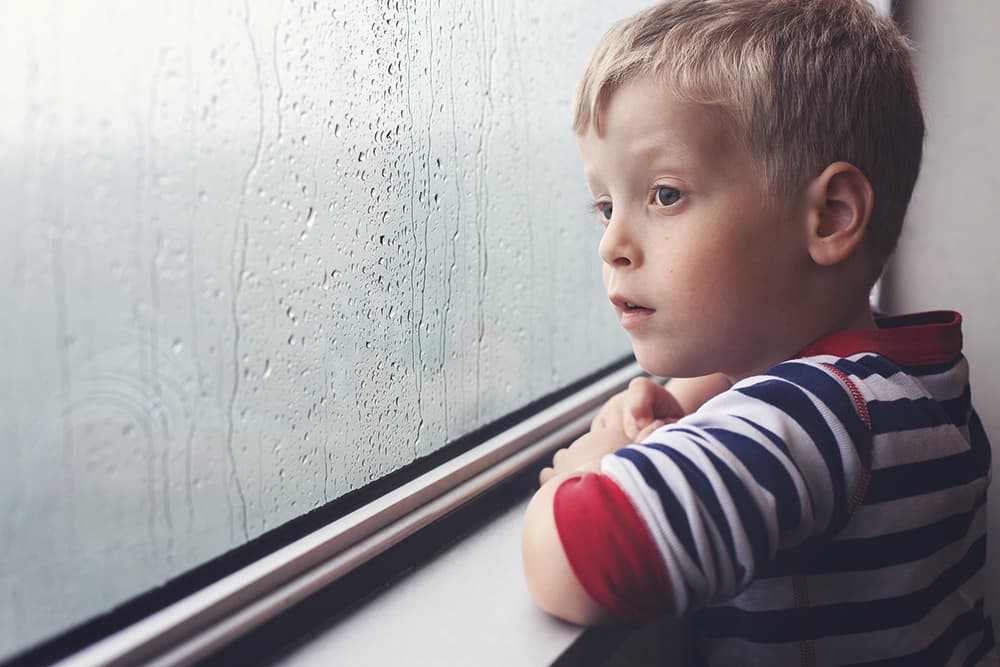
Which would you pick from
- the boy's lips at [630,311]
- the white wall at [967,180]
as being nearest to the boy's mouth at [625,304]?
the boy's lips at [630,311]

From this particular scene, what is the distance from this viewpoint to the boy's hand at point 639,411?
0.81 m

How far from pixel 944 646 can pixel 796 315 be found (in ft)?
1.02

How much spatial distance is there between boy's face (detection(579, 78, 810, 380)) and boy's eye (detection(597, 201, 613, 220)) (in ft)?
0.12

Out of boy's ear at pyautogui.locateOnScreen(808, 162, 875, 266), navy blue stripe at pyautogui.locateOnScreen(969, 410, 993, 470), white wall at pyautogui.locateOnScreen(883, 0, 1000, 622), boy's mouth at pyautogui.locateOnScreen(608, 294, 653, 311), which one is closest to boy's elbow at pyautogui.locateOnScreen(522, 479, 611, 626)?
boy's mouth at pyautogui.locateOnScreen(608, 294, 653, 311)

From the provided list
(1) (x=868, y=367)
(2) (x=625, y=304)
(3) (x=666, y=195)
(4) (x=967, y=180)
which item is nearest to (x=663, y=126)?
(3) (x=666, y=195)

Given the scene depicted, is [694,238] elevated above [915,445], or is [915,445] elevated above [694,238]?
[694,238]

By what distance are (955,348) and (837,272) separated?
146mm

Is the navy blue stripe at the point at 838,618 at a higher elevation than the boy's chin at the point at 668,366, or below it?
below

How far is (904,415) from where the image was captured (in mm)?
611

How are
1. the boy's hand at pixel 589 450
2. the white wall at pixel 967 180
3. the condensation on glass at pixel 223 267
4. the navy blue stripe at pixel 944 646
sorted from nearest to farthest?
the condensation on glass at pixel 223 267, the navy blue stripe at pixel 944 646, the boy's hand at pixel 589 450, the white wall at pixel 967 180

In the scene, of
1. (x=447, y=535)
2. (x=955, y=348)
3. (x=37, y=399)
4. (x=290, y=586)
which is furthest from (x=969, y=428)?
(x=37, y=399)

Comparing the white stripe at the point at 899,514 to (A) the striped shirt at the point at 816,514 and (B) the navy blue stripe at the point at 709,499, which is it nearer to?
(A) the striped shirt at the point at 816,514

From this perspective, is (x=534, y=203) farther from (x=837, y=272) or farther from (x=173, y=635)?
(x=173, y=635)

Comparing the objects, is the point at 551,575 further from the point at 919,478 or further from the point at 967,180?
the point at 967,180
